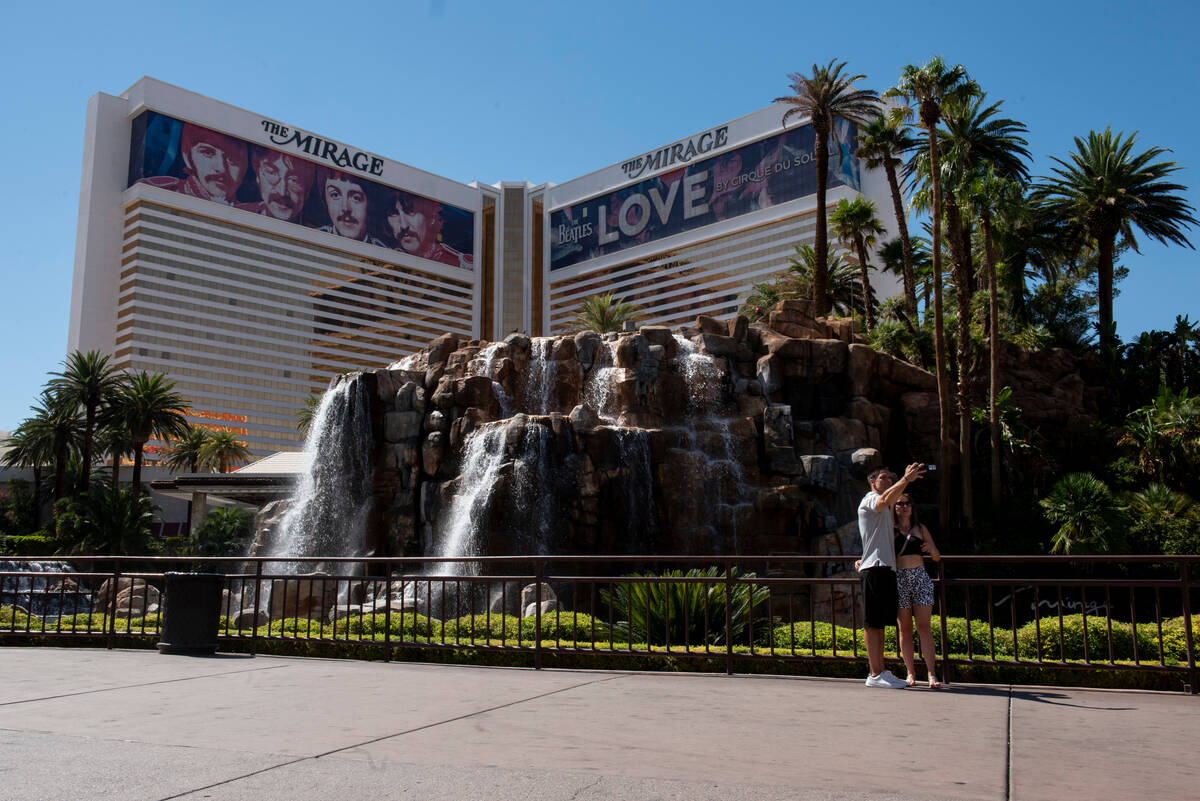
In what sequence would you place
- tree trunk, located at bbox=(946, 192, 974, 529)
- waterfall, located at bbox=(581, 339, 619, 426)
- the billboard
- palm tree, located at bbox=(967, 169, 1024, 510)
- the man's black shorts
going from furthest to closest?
1. the billboard
2. palm tree, located at bbox=(967, 169, 1024, 510)
3. tree trunk, located at bbox=(946, 192, 974, 529)
4. waterfall, located at bbox=(581, 339, 619, 426)
5. the man's black shorts

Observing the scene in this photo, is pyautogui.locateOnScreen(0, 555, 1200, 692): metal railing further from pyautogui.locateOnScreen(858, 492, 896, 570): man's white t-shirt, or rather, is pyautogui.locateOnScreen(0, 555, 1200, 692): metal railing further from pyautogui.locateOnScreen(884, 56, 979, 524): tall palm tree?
pyautogui.locateOnScreen(884, 56, 979, 524): tall palm tree

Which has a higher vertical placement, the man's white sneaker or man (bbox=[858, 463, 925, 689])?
man (bbox=[858, 463, 925, 689])

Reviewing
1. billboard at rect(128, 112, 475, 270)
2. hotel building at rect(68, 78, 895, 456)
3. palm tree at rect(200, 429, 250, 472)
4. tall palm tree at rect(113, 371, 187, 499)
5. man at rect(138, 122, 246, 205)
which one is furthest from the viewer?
man at rect(138, 122, 246, 205)

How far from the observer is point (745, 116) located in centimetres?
12306

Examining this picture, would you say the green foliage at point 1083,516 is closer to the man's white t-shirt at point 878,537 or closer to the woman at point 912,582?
the woman at point 912,582

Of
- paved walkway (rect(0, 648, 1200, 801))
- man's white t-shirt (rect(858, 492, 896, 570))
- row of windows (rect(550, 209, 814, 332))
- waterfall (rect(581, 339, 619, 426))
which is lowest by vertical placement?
paved walkway (rect(0, 648, 1200, 801))

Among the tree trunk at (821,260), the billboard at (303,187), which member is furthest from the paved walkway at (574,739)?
the billboard at (303,187)

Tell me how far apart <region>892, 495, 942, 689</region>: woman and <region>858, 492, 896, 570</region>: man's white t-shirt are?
8.0 inches

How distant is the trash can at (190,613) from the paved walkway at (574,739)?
6.70ft

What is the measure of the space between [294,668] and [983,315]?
1545 inches

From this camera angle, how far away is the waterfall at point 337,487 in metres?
30.1

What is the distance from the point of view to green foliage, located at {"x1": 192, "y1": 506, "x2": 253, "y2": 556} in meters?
51.3

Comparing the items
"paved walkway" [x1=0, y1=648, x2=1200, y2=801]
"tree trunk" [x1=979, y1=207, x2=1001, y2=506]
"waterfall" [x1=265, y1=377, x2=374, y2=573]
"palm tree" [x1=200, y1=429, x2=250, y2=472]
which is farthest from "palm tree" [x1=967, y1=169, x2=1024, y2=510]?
"palm tree" [x1=200, y1=429, x2=250, y2=472]

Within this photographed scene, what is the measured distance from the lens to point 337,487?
31.0 meters
